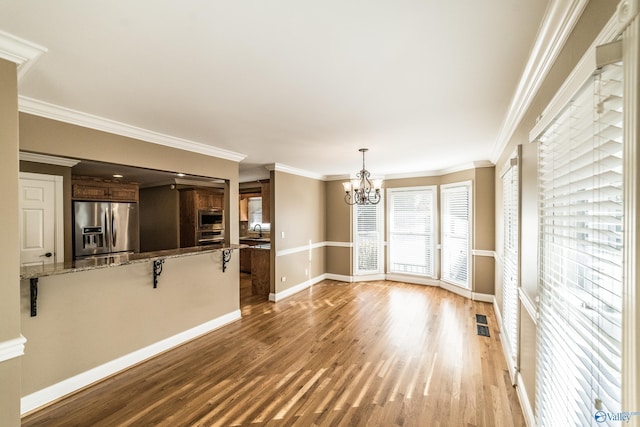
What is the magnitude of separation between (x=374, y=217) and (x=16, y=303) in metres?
5.85

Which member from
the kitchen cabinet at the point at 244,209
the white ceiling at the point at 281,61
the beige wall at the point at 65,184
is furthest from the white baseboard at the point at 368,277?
the beige wall at the point at 65,184

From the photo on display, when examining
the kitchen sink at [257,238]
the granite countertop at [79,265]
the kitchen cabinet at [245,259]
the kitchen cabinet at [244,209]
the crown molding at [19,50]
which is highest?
the crown molding at [19,50]

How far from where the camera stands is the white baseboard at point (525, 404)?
Answer: 75.8 inches

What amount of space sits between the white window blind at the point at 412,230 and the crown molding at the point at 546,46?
12.5ft

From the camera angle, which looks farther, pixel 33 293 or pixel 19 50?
pixel 33 293

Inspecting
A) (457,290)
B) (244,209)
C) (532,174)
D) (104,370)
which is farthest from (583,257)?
(244,209)

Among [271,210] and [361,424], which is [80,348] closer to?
[361,424]

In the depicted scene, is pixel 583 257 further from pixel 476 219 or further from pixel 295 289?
pixel 295 289

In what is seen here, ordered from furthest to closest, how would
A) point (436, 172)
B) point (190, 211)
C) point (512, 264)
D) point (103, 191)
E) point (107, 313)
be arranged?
point (190, 211)
point (436, 172)
point (103, 191)
point (512, 264)
point (107, 313)

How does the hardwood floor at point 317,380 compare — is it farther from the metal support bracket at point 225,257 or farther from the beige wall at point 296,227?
the beige wall at point 296,227

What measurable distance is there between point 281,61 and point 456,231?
5.08 m

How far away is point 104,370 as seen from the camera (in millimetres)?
2693

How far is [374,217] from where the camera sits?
6.52 metres

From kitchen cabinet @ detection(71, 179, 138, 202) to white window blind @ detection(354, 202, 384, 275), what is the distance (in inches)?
190
